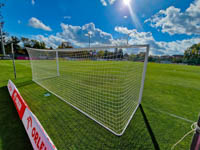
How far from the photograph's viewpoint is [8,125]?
1.58 metres

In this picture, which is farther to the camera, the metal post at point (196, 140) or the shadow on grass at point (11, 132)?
the shadow on grass at point (11, 132)

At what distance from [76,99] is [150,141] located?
75.5 inches

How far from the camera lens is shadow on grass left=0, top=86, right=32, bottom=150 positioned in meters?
1.23

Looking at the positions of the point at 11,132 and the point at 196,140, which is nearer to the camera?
the point at 196,140

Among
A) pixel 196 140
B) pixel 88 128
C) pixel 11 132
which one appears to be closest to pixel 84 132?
pixel 88 128

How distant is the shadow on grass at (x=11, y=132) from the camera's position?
1230 millimetres

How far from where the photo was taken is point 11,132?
4.71ft

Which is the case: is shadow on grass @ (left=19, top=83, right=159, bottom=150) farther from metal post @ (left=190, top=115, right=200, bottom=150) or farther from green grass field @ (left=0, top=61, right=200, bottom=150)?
metal post @ (left=190, top=115, right=200, bottom=150)

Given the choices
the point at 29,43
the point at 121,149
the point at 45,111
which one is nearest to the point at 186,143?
the point at 121,149

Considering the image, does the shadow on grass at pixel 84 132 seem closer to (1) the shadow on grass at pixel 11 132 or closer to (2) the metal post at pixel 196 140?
(1) the shadow on grass at pixel 11 132

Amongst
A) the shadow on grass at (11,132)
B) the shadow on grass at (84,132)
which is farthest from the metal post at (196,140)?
the shadow on grass at (11,132)

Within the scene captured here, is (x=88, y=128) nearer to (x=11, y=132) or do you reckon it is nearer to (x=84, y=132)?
(x=84, y=132)

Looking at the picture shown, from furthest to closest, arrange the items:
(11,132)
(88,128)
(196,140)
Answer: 1. (88,128)
2. (11,132)
3. (196,140)

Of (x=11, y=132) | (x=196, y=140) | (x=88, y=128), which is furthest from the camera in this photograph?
A: (x=88, y=128)
